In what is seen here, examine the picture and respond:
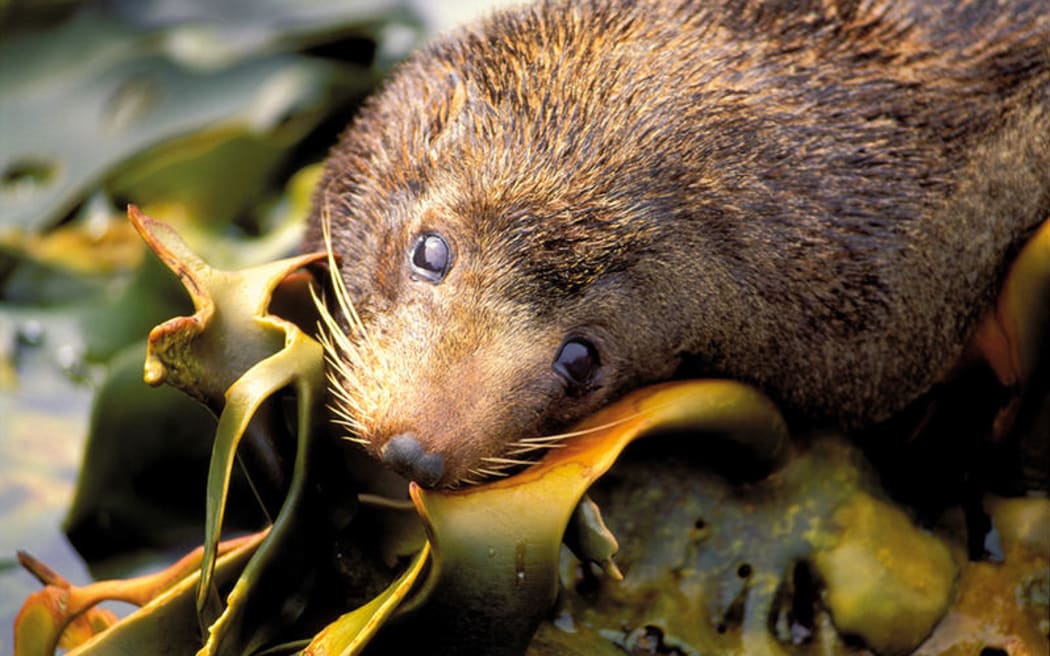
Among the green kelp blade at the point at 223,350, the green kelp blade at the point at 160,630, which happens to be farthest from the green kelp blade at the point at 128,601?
the green kelp blade at the point at 223,350

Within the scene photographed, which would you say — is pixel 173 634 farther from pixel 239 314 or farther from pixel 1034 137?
pixel 1034 137

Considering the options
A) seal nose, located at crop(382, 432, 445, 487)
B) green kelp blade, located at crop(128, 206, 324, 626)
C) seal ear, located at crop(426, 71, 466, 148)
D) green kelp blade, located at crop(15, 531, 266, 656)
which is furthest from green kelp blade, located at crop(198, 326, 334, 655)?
seal ear, located at crop(426, 71, 466, 148)

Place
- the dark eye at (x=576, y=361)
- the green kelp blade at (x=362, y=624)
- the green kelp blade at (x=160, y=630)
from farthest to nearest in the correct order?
the dark eye at (x=576, y=361) → the green kelp blade at (x=160, y=630) → the green kelp blade at (x=362, y=624)

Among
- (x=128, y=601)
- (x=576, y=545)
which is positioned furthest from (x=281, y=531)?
(x=576, y=545)

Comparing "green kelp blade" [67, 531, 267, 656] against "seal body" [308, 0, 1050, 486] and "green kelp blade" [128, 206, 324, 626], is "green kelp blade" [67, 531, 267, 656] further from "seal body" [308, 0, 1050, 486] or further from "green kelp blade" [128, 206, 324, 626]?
"seal body" [308, 0, 1050, 486]

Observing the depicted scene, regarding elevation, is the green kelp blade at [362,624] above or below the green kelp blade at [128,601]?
above

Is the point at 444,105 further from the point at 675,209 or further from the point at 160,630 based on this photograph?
the point at 160,630

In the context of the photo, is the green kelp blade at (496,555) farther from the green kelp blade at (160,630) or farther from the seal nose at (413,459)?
the green kelp blade at (160,630)
